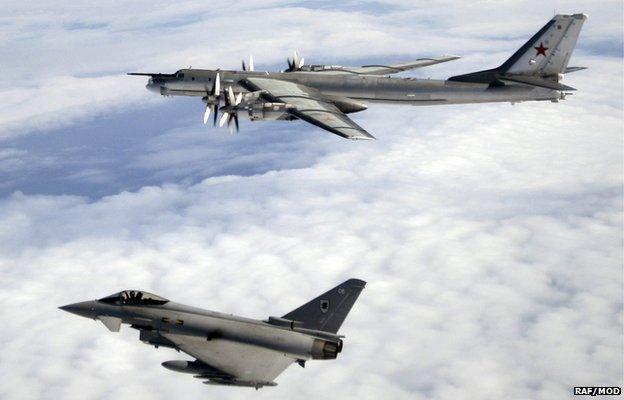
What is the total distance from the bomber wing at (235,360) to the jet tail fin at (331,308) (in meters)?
3.14

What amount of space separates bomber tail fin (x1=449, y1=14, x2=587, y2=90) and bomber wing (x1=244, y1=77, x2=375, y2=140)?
58.2 ft

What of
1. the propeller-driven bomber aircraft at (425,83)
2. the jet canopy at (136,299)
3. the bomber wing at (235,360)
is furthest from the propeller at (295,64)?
the bomber wing at (235,360)

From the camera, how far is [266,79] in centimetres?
7581

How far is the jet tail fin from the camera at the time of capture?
4928 cm

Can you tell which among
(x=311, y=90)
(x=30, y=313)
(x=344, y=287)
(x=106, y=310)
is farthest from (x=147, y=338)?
(x=30, y=313)

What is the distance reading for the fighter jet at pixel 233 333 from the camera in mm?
47000

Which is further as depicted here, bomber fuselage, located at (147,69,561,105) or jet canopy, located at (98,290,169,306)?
bomber fuselage, located at (147,69,561,105)

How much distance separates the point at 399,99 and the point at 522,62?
12.5 meters

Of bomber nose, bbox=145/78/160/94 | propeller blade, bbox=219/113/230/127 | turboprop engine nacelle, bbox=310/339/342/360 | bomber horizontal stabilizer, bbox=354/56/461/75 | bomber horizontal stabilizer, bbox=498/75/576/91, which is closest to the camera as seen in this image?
turboprop engine nacelle, bbox=310/339/342/360

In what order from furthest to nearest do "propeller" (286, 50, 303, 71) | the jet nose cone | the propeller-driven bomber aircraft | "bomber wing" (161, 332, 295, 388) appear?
"propeller" (286, 50, 303, 71) < the propeller-driven bomber aircraft < the jet nose cone < "bomber wing" (161, 332, 295, 388)

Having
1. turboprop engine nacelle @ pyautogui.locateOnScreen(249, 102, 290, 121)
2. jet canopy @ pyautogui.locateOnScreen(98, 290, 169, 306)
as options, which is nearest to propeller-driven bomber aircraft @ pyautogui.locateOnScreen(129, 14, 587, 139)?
turboprop engine nacelle @ pyautogui.locateOnScreen(249, 102, 290, 121)

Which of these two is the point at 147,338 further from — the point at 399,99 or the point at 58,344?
the point at 58,344

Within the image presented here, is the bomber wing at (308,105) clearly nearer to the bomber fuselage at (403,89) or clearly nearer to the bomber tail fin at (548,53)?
the bomber fuselage at (403,89)

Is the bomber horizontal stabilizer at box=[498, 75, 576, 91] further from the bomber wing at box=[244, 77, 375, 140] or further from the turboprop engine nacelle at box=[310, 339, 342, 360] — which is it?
the turboprop engine nacelle at box=[310, 339, 342, 360]
